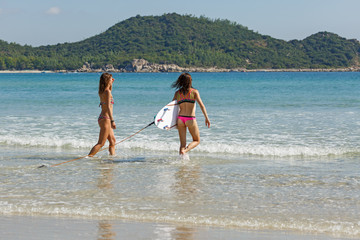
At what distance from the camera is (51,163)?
963 centimetres

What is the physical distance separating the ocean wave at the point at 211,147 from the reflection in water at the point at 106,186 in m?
2.87

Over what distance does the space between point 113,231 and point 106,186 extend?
2204 millimetres

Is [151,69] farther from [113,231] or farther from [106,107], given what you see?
[113,231]

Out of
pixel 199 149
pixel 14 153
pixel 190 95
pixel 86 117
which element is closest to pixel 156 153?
pixel 199 149

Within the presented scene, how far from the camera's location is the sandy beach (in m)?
5.07

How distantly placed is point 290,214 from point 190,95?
12.4 ft

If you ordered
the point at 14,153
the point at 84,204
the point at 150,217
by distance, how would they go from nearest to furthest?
1. the point at 150,217
2. the point at 84,204
3. the point at 14,153

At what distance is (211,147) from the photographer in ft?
38.4

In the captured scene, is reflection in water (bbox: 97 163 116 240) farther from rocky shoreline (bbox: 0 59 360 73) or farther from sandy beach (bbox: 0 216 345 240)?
rocky shoreline (bbox: 0 59 360 73)

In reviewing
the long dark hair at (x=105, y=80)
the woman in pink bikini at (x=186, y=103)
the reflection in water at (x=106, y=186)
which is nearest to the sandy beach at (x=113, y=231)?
the reflection in water at (x=106, y=186)

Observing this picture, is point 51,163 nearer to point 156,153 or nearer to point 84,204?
point 156,153

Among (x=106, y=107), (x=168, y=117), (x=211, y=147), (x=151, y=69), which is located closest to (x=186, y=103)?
(x=168, y=117)

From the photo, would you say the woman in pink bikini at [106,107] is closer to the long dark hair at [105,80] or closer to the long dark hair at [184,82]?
the long dark hair at [105,80]

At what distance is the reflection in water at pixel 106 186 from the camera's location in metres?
5.12
